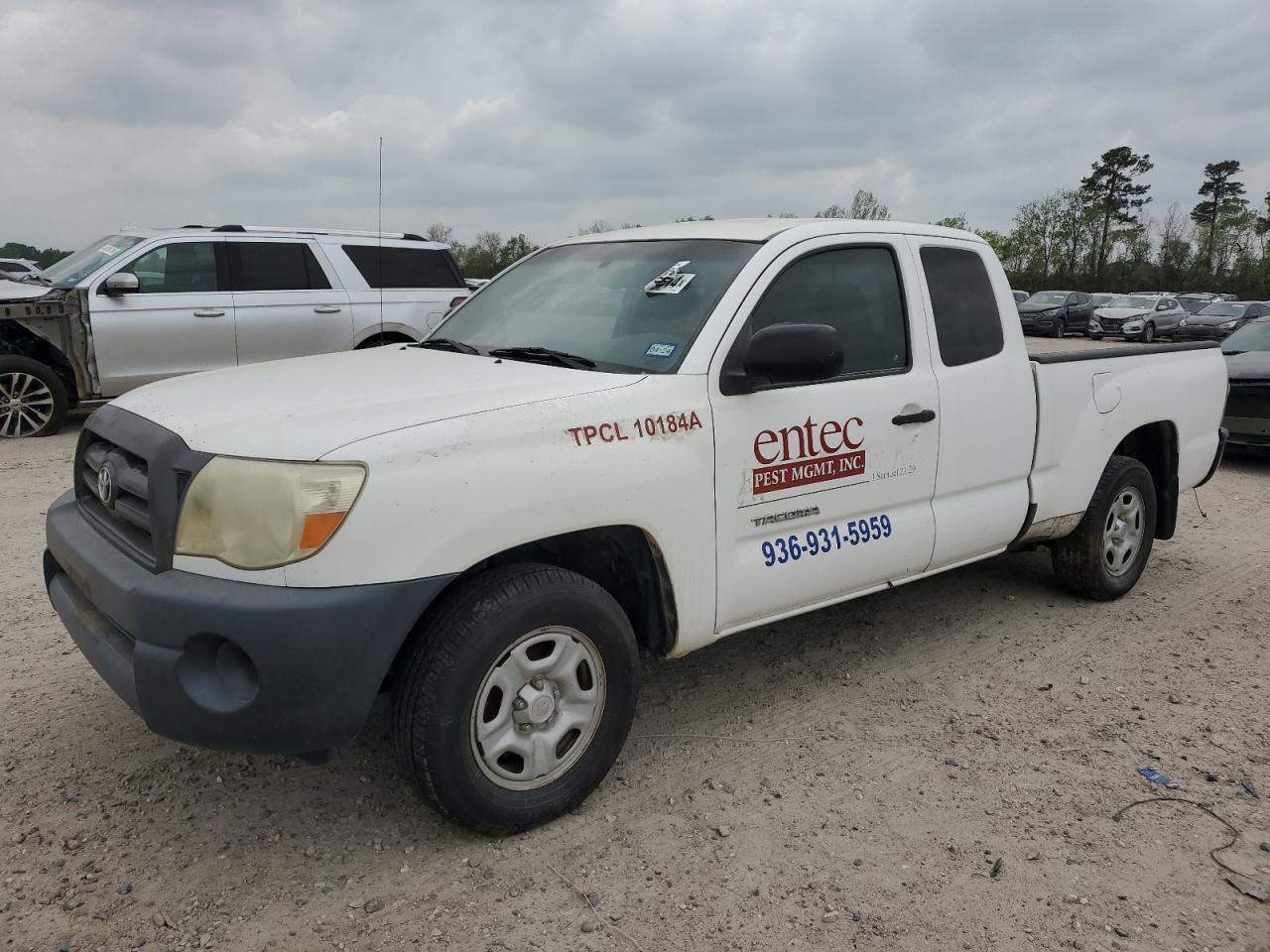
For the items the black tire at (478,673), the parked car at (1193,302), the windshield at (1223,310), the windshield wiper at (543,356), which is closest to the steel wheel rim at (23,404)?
the windshield wiper at (543,356)

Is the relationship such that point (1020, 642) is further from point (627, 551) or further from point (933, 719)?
→ point (627, 551)

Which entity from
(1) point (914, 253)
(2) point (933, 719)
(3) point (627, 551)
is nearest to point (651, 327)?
(3) point (627, 551)

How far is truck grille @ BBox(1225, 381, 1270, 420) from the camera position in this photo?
8930 mm

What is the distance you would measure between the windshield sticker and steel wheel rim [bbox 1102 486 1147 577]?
2704 millimetres

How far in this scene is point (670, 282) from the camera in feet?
11.5

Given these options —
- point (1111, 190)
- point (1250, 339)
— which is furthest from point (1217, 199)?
point (1250, 339)

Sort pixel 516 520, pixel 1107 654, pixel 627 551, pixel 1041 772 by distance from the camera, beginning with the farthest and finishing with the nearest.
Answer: pixel 1107 654
pixel 1041 772
pixel 627 551
pixel 516 520

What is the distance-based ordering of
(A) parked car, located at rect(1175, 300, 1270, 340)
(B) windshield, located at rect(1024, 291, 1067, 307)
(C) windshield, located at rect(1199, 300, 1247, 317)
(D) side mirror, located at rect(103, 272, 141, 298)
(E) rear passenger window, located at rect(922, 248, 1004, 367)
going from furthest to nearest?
(B) windshield, located at rect(1024, 291, 1067, 307)
(C) windshield, located at rect(1199, 300, 1247, 317)
(A) parked car, located at rect(1175, 300, 1270, 340)
(D) side mirror, located at rect(103, 272, 141, 298)
(E) rear passenger window, located at rect(922, 248, 1004, 367)

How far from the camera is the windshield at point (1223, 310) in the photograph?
2725 cm

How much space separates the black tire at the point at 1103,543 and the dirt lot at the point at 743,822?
0.54 m

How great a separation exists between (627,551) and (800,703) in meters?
1.18

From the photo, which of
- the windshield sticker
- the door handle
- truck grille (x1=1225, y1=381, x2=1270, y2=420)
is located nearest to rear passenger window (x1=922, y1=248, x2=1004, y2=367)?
the door handle

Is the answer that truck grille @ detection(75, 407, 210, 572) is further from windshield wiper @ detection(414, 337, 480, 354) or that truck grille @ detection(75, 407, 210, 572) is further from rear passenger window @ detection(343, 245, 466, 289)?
rear passenger window @ detection(343, 245, 466, 289)

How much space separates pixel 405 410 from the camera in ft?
8.91
